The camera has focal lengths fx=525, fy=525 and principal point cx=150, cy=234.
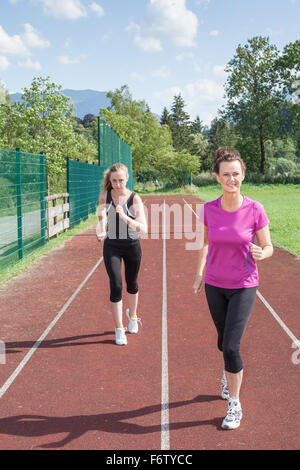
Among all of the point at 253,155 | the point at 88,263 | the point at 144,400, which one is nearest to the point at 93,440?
the point at 144,400

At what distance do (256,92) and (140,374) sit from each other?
67901 millimetres

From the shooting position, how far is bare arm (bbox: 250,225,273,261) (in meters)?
3.79

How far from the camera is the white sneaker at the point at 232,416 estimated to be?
160 inches

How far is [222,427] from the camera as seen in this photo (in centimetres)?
410

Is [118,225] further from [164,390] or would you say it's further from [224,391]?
[224,391]

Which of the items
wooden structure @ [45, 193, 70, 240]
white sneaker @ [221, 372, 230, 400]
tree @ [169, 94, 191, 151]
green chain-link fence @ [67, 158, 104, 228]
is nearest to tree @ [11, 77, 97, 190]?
green chain-link fence @ [67, 158, 104, 228]

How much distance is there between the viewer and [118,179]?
5.64 meters

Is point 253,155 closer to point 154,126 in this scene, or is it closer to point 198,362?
point 154,126

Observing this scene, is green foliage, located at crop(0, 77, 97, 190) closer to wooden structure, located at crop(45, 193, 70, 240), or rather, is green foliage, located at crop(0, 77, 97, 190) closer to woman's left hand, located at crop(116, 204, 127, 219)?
wooden structure, located at crop(45, 193, 70, 240)

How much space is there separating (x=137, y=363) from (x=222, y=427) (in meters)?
1.63

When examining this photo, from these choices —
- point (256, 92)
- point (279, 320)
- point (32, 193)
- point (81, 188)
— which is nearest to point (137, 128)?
point (256, 92)

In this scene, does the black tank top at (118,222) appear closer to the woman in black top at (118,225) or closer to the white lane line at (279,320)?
the woman in black top at (118,225)

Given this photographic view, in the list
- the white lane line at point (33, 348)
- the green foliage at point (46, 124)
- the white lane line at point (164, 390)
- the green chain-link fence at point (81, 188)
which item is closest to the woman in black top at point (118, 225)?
the white lane line at point (164, 390)
